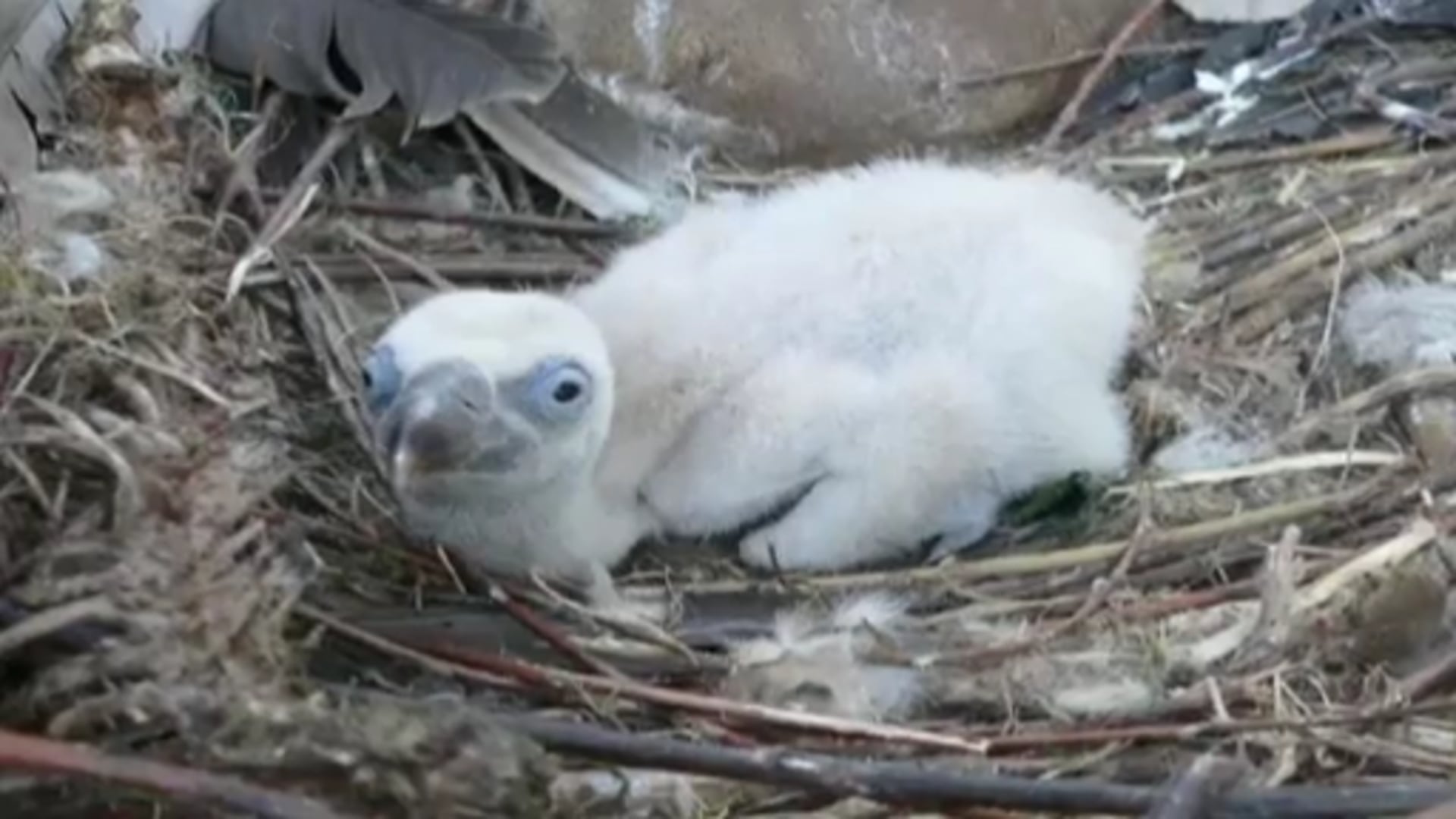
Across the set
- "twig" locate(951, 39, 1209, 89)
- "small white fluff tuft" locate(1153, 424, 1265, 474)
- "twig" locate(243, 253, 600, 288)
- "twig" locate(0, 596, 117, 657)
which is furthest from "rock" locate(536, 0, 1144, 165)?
"twig" locate(0, 596, 117, 657)

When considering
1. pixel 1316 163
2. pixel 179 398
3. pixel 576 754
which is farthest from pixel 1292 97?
pixel 576 754

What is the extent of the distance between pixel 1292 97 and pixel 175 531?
1641 mm

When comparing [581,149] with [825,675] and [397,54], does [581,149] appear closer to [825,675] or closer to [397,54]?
[397,54]

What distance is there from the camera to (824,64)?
2.87m

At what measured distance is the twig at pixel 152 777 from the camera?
4.08 ft

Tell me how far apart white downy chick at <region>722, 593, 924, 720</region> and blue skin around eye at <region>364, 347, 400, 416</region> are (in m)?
0.32

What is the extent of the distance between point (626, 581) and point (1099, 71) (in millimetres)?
1071

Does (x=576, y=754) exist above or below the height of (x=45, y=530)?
below

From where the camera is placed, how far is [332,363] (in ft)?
7.24

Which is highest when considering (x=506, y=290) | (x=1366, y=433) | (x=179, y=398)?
(x=179, y=398)

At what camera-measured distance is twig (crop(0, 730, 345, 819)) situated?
124 cm

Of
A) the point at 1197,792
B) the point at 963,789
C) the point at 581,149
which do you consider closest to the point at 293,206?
the point at 581,149

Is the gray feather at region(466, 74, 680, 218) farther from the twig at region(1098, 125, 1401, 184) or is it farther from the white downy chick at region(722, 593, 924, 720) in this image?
the white downy chick at region(722, 593, 924, 720)

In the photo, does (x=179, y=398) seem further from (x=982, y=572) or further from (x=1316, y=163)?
(x=1316, y=163)
